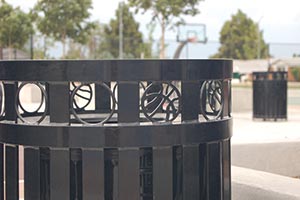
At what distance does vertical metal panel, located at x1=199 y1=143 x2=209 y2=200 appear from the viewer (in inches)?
112

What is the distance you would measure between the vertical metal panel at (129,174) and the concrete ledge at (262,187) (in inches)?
49.4

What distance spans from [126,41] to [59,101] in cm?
4781

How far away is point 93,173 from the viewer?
8.41 feet

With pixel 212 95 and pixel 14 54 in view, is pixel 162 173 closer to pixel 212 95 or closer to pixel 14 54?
pixel 212 95

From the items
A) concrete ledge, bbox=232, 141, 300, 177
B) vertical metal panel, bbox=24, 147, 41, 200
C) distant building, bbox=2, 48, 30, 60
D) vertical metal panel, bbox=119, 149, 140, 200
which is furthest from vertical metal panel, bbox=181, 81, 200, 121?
distant building, bbox=2, 48, 30, 60

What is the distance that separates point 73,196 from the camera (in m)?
2.71

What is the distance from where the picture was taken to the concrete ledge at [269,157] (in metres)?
6.45

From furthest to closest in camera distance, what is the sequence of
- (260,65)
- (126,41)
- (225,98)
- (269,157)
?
(260,65), (126,41), (269,157), (225,98)

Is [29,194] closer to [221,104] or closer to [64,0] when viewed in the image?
[221,104]

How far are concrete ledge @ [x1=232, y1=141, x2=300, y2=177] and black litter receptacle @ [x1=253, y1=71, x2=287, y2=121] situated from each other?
642 cm

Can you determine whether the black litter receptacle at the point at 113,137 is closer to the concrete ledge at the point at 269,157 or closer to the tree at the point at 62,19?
the concrete ledge at the point at 269,157

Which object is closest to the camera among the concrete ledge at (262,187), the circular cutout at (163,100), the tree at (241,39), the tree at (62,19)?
the circular cutout at (163,100)

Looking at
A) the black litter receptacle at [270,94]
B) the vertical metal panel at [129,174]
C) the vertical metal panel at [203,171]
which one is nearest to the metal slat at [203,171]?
the vertical metal panel at [203,171]

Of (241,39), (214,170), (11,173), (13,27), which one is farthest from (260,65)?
(11,173)
